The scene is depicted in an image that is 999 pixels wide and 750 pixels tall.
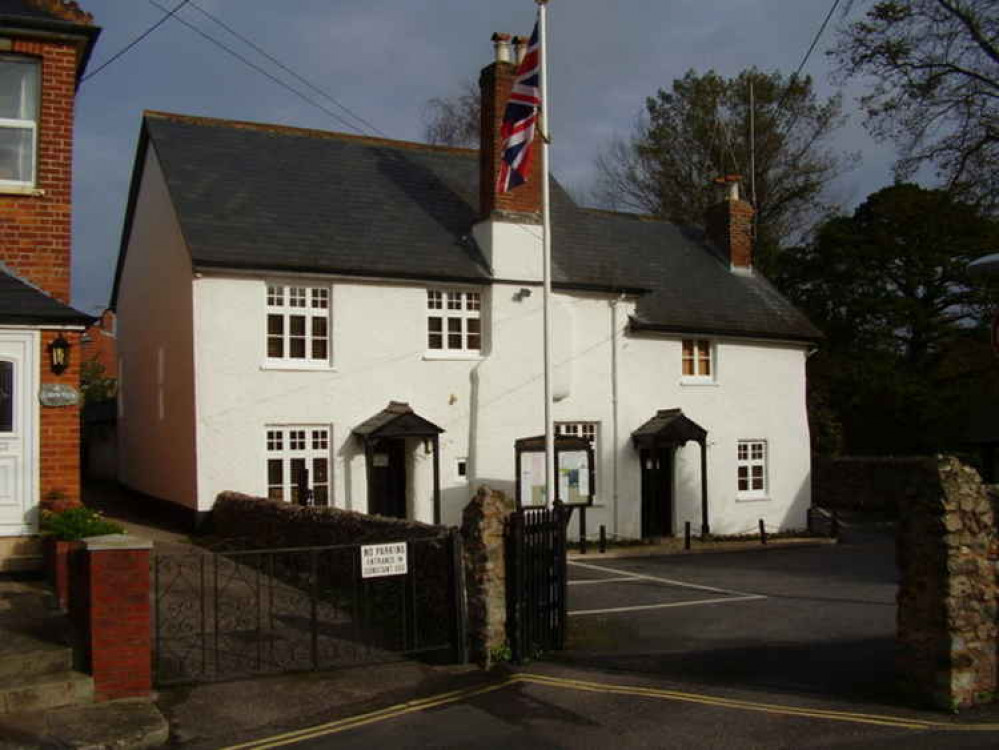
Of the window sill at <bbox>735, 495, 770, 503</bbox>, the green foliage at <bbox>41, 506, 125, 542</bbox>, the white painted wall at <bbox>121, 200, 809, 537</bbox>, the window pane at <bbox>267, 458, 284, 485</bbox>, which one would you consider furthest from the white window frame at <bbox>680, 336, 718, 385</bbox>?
the green foliage at <bbox>41, 506, 125, 542</bbox>

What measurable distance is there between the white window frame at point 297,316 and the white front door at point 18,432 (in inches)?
341

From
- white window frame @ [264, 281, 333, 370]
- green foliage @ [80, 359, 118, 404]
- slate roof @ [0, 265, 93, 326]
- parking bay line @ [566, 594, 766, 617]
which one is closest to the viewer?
slate roof @ [0, 265, 93, 326]

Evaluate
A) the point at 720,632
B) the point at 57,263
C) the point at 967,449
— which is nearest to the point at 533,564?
the point at 720,632

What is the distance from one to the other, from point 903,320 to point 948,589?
1193 inches

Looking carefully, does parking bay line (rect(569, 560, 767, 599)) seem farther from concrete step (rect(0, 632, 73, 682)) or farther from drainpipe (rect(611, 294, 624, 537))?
concrete step (rect(0, 632, 73, 682))

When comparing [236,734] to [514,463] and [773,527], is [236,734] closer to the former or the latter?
[514,463]

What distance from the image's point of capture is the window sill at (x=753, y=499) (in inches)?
1081

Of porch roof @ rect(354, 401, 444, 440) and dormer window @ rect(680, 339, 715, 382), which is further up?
dormer window @ rect(680, 339, 715, 382)

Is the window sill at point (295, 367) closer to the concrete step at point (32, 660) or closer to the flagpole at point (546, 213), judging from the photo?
the flagpole at point (546, 213)

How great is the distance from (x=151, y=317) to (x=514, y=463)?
9647 mm

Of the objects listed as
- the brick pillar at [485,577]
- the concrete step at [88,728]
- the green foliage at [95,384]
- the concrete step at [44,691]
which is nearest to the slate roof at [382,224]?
the brick pillar at [485,577]

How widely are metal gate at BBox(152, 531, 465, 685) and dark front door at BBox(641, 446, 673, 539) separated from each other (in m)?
13.3

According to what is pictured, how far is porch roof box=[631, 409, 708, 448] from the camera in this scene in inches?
984

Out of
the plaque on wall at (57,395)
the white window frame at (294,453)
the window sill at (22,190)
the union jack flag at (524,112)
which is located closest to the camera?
the plaque on wall at (57,395)
